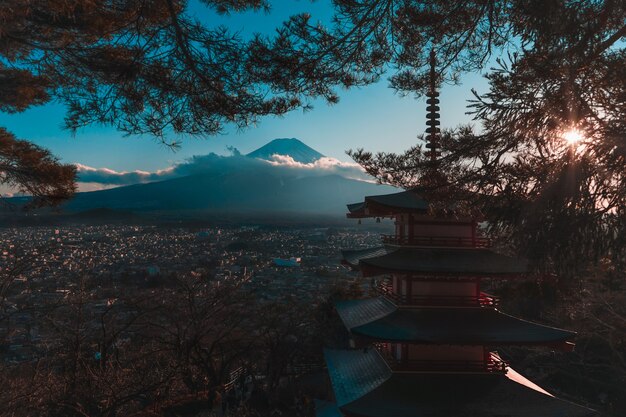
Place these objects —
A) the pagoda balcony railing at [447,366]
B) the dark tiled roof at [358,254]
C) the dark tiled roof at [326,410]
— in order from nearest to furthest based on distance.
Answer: the pagoda balcony railing at [447,366] → the dark tiled roof at [358,254] → the dark tiled roof at [326,410]

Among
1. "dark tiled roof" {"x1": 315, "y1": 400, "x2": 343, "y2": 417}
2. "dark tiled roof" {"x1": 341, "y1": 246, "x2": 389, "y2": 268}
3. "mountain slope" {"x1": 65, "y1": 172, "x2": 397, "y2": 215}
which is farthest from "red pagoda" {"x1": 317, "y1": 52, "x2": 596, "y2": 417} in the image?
"mountain slope" {"x1": 65, "y1": 172, "x2": 397, "y2": 215}

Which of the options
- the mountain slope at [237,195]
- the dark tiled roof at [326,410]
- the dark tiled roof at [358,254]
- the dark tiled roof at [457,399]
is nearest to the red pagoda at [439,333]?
the dark tiled roof at [457,399]

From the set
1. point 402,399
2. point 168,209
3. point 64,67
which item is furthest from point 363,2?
point 168,209

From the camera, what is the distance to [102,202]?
143500 millimetres

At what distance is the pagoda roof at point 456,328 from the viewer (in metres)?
7.43

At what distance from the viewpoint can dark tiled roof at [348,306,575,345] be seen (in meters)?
7.43

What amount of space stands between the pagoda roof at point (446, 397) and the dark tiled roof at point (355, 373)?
0.08 ft

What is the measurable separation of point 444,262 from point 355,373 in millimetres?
2741

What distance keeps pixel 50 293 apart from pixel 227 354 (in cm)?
2708

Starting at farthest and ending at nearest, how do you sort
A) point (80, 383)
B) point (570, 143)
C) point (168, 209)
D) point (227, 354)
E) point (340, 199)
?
point (340, 199), point (168, 209), point (227, 354), point (80, 383), point (570, 143)

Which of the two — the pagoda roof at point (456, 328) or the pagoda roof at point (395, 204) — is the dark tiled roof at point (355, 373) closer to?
the pagoda roof at point (456, 328)

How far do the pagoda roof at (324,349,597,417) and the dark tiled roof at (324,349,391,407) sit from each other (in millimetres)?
23

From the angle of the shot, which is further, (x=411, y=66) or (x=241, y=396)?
(x=241, y=396)

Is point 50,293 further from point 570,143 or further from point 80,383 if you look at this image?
point 570,143
